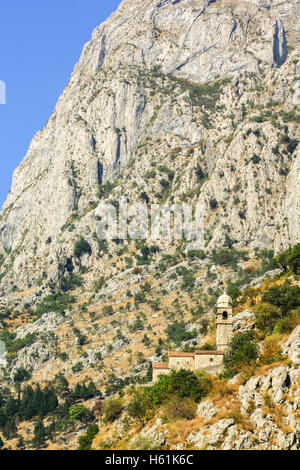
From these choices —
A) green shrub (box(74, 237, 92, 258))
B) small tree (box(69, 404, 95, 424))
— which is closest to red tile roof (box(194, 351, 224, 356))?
small tree (box(69, 404, 95, 424))

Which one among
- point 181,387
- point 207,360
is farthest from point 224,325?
point 181,387

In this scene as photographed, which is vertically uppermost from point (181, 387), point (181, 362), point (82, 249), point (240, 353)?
point (82, 249)

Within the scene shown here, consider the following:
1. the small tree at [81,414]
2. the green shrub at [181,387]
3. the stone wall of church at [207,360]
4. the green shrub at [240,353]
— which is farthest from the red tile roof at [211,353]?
the small tree at [81,414]

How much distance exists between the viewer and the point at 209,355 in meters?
74.9

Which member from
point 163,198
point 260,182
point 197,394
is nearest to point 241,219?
point 260,182

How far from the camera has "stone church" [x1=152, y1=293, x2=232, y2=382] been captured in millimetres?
74438

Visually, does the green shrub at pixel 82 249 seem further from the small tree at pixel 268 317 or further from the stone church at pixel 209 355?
the small tree at pixel 268 317

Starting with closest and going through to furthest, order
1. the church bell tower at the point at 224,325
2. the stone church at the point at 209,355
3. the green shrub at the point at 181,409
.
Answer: the green shrub at the point at 181,409 → the stone church at the point at 209,355 → the church bell tower at the point at 224,325

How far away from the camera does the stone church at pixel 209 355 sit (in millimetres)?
74438

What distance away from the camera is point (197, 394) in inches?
2483

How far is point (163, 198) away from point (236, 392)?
14018 cm

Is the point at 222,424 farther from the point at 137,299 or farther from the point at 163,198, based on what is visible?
the point at 163,198

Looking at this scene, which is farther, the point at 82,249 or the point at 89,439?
the point at 82,249

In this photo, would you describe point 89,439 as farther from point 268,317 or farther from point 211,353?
point 268,317
